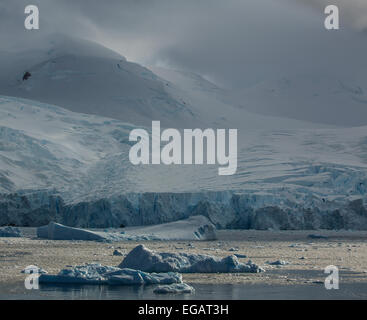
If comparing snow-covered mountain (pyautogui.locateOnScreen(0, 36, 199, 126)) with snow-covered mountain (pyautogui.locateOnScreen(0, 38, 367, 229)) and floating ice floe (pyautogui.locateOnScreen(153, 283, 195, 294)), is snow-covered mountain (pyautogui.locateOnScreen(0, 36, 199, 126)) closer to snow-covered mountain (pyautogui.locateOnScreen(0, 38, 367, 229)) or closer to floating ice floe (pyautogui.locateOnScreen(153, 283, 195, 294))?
snow-covered mountain (pyautogui.locateOnScreen(0, 38, 367, 229))

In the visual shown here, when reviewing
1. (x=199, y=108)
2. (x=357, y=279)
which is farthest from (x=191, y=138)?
(x=357, y=279)

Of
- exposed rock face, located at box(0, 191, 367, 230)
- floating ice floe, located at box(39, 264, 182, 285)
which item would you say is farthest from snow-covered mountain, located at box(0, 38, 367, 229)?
floating ice floe, located at box(39, 264, 182, 285)

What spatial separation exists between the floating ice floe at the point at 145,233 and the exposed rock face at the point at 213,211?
3017mm

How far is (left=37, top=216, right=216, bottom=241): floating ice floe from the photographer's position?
79.7 ft

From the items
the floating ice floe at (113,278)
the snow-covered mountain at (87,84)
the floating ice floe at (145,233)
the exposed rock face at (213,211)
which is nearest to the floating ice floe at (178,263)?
the floating ice floe at (113,278)

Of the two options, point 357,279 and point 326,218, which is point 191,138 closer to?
point 326,218

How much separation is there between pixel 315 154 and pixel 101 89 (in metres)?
22.4

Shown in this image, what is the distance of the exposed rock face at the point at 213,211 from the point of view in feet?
100.0

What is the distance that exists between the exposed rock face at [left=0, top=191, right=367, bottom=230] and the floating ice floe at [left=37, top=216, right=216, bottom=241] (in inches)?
119

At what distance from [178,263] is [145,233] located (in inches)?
473

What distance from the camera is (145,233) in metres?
26.2

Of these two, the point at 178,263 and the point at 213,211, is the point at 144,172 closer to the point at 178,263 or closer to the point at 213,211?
the point at 213,211

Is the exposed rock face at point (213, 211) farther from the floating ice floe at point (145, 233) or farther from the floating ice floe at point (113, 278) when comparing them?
the floating ice floe at point (113, 278)

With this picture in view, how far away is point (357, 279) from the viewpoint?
13.5 meters
